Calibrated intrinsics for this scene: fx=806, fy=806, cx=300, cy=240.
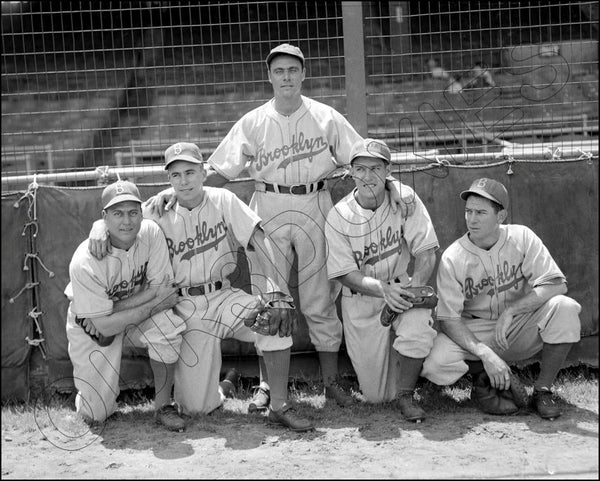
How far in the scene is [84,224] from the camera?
5129mm

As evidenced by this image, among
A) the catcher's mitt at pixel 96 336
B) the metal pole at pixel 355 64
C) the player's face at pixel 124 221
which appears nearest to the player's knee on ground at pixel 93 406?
the catcher's mitt at pixel 96 336

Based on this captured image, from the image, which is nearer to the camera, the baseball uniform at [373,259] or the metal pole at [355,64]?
the baseball uniform at [373,259]

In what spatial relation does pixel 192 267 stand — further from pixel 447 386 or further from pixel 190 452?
pixel 447 386

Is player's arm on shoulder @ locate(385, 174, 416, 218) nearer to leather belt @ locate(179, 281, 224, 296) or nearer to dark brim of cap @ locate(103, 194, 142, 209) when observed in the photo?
leather belt @ locate(179, 281, 224, 296)

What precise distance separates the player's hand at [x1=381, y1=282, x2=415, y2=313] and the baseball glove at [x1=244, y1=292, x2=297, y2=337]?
0.51m

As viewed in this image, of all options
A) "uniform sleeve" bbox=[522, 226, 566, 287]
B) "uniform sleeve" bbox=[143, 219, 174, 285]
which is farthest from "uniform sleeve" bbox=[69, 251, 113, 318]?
"uniform sleeve" bbox=[522, 226, 566, 287]

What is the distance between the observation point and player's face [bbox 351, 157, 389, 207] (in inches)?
175

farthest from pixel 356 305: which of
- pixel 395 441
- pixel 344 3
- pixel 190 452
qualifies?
pixel 344 3

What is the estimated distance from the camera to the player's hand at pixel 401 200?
4512 mm

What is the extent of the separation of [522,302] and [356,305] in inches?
35.8

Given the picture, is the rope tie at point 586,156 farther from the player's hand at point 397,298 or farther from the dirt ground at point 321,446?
the player's hand at point 397,298

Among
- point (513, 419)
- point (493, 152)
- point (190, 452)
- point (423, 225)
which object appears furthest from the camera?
point (493, 152)

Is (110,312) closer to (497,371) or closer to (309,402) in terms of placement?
(309,402)

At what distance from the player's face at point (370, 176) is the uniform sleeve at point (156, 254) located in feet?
3.72
